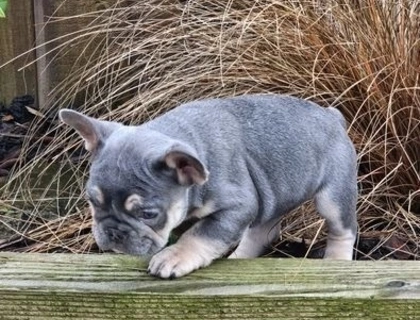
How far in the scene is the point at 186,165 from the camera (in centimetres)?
207

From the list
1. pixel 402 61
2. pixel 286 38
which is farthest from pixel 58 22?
pixel 402 61

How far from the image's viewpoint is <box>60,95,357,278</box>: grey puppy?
2.07 meters

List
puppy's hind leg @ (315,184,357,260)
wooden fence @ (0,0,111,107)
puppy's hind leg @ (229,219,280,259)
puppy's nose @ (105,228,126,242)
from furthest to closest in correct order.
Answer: wooden fence @ (0,0,111,107), puppy's hind leg @ (229,219,280,259), puppy's hind leg @ (315,184,357,260), puppy's nose @ (105,228,126,242)

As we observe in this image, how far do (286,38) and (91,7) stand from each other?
95cm

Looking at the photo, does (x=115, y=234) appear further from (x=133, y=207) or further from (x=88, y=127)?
→ (x=88, y=127)

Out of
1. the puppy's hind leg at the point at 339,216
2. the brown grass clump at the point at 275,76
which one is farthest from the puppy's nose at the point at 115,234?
the brown grass clump at the point at 275,76

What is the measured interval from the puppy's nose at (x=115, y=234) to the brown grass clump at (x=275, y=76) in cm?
84

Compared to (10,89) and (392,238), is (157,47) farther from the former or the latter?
(392,238)

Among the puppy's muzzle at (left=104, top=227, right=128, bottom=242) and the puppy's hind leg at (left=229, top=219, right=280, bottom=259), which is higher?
the puppy's muzzle at (left=104, top=227, right=128, bottom=242)

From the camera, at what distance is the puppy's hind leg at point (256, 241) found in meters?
2.77

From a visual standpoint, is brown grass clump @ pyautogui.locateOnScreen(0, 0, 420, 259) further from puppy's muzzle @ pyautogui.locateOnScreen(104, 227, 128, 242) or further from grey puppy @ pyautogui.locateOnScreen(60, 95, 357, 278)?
puppy's muzzle @ pyautogui.locateOnScreen(104, 227, 128, 242)

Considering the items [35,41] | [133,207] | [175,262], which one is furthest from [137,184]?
[35,41]

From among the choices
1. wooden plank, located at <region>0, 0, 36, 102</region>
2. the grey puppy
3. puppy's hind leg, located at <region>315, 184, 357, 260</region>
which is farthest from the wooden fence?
puppy's hind leg, located at <region>315, 184, 357, 260</region>

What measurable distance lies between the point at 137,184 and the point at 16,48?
226 cm
